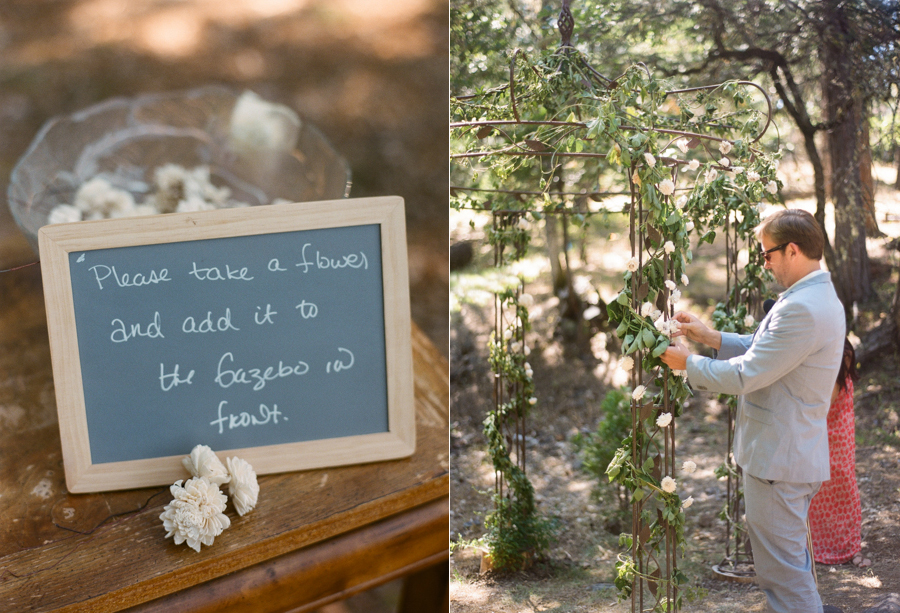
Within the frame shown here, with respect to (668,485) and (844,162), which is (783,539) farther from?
(844,162)

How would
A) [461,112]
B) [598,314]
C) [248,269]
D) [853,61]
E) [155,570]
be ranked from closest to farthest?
1. [155,570]
2. [248,269]
3. [461,112]
4. [853,61]
5. [598,314]

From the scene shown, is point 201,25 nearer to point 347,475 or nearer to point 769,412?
point 347,475

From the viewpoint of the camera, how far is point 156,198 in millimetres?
1395

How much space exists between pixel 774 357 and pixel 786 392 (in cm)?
12

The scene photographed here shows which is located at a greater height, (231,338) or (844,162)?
(844,162)

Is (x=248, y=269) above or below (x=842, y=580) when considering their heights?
above

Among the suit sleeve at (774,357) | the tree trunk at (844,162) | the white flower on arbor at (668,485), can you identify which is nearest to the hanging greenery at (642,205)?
the white flower on arbor at (668,485)

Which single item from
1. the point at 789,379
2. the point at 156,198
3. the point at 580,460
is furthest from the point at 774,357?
the point at 580,460

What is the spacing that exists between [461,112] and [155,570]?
4.96 ft

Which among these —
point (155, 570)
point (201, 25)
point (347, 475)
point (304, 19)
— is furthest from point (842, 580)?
point (201, 25)

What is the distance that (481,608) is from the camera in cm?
218

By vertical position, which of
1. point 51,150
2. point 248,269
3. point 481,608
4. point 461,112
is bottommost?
point 481,608

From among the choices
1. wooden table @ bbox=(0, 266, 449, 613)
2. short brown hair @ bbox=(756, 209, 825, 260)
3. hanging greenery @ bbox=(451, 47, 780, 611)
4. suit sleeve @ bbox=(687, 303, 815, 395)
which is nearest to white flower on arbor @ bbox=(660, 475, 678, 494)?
hanging greenery @ bbox=(451, 47, 780, 611)

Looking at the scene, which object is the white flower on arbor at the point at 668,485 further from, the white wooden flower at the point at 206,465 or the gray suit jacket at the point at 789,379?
the white wooden flower at the point at 206,465
